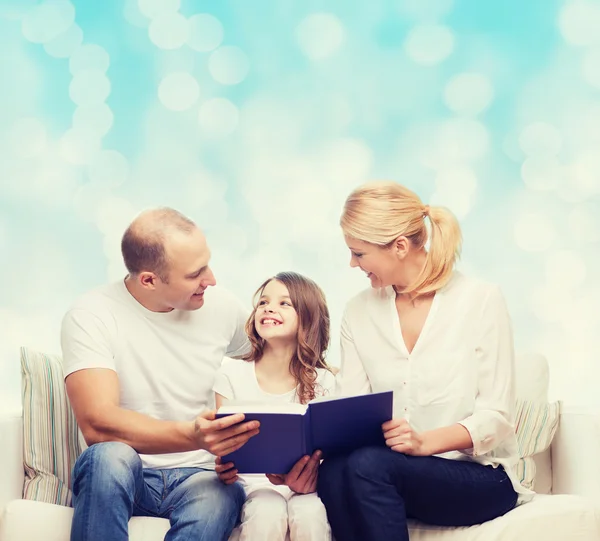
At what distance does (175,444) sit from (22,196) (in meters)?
2.05

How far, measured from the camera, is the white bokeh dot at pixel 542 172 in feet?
11.6

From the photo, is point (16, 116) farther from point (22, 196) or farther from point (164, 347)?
point (164, 347)

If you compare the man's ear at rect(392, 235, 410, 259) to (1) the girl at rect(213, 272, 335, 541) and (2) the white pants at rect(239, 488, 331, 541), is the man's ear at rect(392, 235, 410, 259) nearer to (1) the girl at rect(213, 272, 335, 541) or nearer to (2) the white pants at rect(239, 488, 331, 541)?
(1) the girl at rect(213, 272, 335, 541)

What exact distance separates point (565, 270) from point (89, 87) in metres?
2.18

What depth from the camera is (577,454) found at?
7.75 ft

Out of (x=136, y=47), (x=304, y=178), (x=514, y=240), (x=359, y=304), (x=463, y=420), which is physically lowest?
(x=463, y=420)

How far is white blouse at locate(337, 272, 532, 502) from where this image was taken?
Result: 76.4 inches

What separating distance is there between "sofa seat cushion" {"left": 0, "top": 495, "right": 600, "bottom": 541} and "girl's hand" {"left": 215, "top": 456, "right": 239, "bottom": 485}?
0.13 meters

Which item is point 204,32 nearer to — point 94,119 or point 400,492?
point 94,119

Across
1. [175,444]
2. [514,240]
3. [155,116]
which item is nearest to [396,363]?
[175,444]

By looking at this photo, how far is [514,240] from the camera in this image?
3.52 metres

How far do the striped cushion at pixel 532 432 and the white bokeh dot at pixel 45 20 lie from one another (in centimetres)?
257

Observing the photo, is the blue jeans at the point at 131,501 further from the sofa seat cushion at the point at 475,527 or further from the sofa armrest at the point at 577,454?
the sofa armrest at the point at 577,454

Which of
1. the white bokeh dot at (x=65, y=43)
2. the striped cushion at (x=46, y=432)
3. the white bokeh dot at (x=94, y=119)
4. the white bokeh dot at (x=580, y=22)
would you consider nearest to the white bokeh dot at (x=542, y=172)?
the white bokeh dot at (x=580, y=22)
